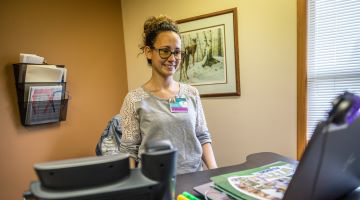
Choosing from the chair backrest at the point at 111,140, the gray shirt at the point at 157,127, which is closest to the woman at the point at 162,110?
the gray shirt at the point at 157,127

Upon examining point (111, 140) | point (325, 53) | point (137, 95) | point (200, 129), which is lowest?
point (111, 140)

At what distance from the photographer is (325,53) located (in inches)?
70.9

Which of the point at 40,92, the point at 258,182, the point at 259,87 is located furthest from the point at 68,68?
the point at 258,182

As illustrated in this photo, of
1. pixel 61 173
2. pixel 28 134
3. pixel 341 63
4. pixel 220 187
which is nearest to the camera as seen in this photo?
pixel 61 173

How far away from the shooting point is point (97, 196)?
37cm

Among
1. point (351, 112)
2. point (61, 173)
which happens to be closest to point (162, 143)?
point (61, 173)

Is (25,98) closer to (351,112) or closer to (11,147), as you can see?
(11,147)

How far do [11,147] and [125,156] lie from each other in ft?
6.27

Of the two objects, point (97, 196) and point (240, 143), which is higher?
point (97, 196)

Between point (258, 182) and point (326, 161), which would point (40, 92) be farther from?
point (326, 161)

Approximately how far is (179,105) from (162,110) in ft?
0.33

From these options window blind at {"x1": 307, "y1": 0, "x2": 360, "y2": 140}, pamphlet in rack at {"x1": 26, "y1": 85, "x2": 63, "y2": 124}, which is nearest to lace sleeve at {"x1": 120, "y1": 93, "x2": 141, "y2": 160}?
pamphlet in rack at {"x1": 26, "y1": 85, "x2": 63, "y2": 124}

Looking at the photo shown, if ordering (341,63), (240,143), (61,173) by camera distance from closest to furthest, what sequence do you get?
(61,173)
(341,63)
(240,143)

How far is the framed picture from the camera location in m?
2.15
